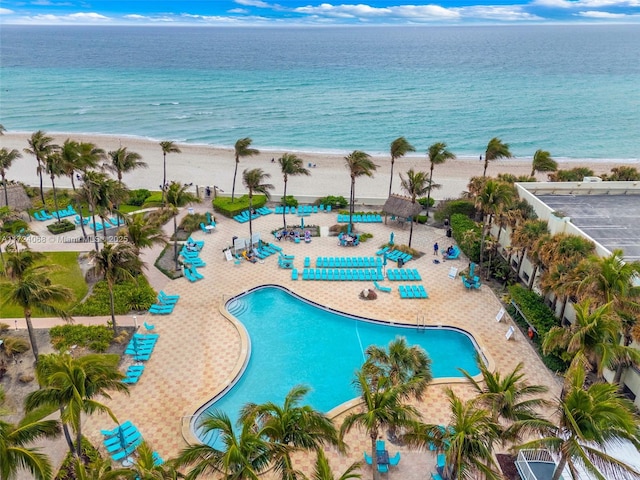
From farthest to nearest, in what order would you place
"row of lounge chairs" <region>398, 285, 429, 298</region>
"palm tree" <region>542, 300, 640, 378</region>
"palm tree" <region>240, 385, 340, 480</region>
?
1. "row of lounge chairs" <region>398, 285, 429, 298</region>
2. "palm tree" <region>542, 300, 640, 378</region>
3. "palm tree" <region>240, 385, 340, 480</region>

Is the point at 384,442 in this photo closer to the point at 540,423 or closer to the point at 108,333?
the point at 540,423


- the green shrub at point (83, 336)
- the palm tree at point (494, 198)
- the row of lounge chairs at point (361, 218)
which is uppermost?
the palm tree at point (494, 198)

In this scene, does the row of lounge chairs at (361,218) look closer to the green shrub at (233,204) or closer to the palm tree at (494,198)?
the green shrub at (233,204)

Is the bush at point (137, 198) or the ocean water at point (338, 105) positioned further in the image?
the ocean water at point (338, 105)

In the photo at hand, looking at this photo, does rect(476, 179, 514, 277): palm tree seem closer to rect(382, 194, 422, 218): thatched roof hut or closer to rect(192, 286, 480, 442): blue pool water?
rect(192, 286, 480, 442): blue pool water

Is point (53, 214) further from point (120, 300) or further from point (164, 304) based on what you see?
point (164, 304)

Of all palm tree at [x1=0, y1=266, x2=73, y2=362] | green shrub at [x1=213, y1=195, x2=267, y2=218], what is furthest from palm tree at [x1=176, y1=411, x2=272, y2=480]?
green shrub at [x1=213, y1=195, x2=267, y2=218]

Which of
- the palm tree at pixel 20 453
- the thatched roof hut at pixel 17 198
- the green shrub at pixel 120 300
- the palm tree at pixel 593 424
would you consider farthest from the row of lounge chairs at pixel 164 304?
the thatched roof hut at pixel 17 198
